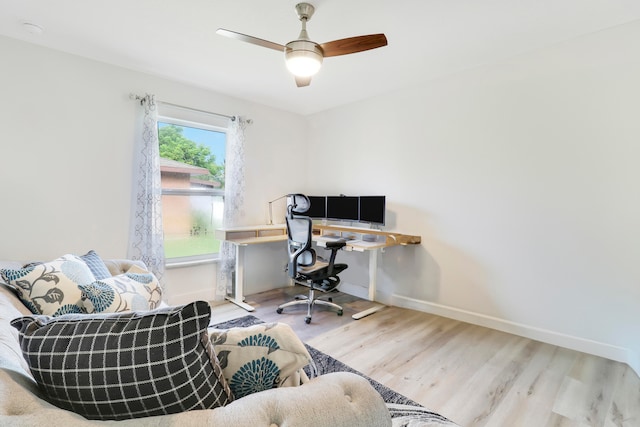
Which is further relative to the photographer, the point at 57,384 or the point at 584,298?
the point at 584,298

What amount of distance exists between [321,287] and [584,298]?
2.30 meters

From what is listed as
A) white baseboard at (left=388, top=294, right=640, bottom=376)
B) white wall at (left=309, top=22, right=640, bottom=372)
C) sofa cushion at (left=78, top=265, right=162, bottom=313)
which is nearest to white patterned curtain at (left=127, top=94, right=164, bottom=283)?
sofa cushion at (left=78, top=265, right=162, bottom=313)

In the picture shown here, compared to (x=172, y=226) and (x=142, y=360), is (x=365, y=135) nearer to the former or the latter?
(x=172, y=226)

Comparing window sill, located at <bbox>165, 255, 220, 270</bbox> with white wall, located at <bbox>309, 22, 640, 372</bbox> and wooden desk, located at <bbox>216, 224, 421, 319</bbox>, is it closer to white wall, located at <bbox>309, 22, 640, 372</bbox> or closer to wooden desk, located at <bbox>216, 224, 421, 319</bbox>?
wooden desk, located at <bbox>216, 224, 421, 319</bbox>

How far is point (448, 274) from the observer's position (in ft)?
10.4

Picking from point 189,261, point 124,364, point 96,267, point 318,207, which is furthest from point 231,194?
point 124,364

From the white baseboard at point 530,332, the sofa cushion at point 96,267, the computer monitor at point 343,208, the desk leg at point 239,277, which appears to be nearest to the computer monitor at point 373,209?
the computer monitor at point 343,208

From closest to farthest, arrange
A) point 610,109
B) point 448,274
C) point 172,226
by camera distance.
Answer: point 610,109 < point 448,274 < point 172,226

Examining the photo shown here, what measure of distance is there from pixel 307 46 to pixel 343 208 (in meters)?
2.18

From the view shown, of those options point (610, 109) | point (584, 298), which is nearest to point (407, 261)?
point (584, 298)

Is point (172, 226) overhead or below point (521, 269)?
overhead

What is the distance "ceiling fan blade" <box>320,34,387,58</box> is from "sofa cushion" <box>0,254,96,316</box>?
1985 mm

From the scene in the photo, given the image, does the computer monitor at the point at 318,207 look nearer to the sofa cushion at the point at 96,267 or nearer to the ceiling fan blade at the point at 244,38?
the ceiling fan blade at the point at 244,38

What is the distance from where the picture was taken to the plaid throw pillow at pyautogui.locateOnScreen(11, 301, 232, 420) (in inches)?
26.7
